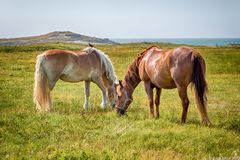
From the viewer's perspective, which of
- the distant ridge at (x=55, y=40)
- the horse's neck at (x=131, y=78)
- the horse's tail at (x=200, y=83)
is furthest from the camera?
the distant ridge at (x=55, y=40)

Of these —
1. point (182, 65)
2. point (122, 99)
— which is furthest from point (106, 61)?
point (182, 65)

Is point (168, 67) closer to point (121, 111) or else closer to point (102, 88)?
point (121, 111)

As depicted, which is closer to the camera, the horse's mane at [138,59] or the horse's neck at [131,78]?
the horse's mane at [138,59]

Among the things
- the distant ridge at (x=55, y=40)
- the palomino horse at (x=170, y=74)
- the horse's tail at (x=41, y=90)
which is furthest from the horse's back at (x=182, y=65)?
the distant ridge at (x=55, y=40)

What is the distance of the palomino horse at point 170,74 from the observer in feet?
29.0

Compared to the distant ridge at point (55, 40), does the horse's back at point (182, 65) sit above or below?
above

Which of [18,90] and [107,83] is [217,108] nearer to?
[107,83]

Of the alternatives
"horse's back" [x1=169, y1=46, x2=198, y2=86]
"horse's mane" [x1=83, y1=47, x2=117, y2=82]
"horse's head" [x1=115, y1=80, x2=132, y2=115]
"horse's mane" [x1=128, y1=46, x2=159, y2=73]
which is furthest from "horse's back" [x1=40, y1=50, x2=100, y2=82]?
"horse's back" [x1=169, y1=46, x2=198, y2=86]

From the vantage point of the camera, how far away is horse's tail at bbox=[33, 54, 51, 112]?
35.0 ft

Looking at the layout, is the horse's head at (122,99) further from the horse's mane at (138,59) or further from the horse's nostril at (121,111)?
the horse's mane at (138,59)

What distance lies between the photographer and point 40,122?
8.94m

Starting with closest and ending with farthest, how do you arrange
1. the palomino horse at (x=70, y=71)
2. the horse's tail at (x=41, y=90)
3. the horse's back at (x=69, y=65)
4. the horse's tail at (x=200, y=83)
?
the horse's tail at (x=200, y=83) → the horse's tail at (x=41, y=90) → the palomino horse at (x=70, y=71) → the horse's back at (x=69, y=65)

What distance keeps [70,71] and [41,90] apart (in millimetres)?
1427

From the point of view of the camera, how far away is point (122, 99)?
1126 cm
